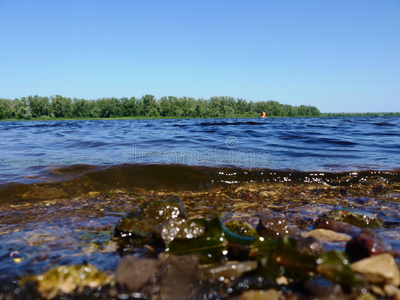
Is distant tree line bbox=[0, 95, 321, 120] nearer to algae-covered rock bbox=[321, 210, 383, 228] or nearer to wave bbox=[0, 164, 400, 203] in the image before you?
wave bbox=[0, 164, 400, 203]

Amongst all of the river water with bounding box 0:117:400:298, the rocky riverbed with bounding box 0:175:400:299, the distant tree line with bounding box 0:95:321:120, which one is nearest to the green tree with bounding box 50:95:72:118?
the distant tree line with bounding box 0:95:321:120

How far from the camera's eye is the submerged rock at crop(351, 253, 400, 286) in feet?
5.28

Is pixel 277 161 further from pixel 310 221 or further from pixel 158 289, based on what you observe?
pixel 158 289

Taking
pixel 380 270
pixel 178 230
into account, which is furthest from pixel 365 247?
pixel 178 230

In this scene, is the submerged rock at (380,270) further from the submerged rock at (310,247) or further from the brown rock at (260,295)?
the brown rock at (260,295)

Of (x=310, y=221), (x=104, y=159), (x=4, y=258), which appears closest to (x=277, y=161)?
(x=310, y=221)

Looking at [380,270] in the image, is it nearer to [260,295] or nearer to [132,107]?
[260,295]

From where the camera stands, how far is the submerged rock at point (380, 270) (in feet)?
5.28

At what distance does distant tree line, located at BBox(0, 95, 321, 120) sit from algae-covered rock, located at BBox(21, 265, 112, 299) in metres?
90.1

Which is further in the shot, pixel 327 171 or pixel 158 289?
pixel 327 171

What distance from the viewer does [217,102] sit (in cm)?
12662

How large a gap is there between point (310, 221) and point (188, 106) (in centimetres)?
11464

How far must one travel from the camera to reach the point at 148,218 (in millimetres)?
2490

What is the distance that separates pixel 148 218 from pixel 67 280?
2.93ft
